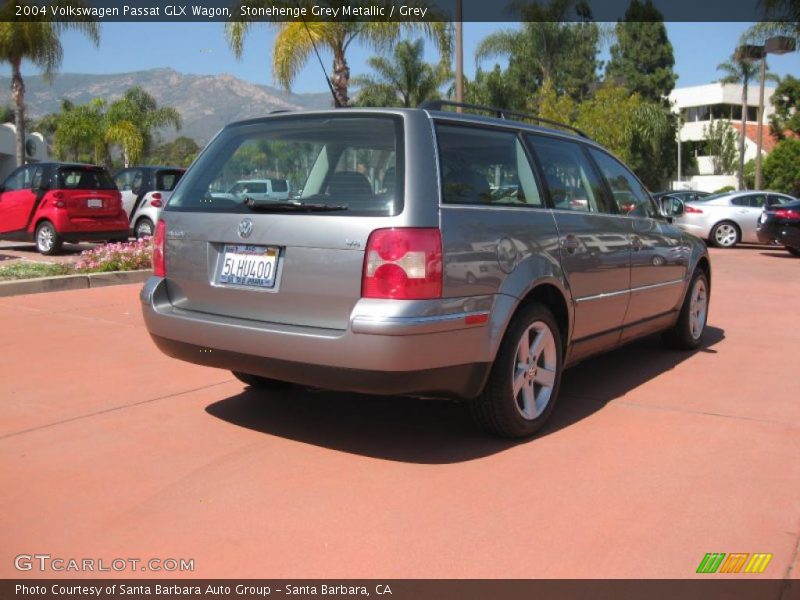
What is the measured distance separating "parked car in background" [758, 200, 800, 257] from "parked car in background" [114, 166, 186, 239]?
11675 millimetres

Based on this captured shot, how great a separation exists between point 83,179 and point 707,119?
57893mm

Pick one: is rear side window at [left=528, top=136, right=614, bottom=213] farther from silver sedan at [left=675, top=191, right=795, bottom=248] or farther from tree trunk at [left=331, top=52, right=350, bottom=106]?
tree trunk at [left=331, top=52, right=350, bottom=106]

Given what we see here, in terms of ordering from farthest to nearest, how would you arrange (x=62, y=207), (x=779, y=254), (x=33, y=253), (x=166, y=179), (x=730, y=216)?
(x=730, y=216) < (x=779, y=254) < (x=166, y=179) < (x=33, y=253) < (x=62, y=207)

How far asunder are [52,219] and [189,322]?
10.6 metres

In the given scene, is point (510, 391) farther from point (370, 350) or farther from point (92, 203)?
point (92, 203)

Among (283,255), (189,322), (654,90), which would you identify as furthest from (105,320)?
(654,90)

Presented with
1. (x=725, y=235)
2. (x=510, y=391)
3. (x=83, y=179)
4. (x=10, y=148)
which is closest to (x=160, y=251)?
(x=510, y=391)

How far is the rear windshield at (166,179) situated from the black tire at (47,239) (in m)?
2.53

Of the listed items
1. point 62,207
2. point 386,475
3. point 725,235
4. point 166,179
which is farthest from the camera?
point 725,235


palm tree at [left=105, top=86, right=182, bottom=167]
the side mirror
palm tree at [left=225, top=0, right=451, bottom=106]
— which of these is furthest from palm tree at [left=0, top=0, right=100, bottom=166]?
palm tree at [left=105, top=86, right=182, bottom=167]

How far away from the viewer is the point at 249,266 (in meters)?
4.05

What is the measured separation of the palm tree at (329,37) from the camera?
19.5 meters
